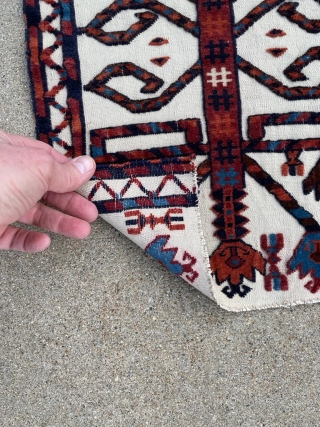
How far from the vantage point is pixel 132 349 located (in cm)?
104

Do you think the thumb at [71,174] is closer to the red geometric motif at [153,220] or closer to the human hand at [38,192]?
the human hand at [38,192]

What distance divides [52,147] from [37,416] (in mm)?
639

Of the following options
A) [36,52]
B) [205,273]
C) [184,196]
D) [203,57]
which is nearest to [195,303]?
[205,273]

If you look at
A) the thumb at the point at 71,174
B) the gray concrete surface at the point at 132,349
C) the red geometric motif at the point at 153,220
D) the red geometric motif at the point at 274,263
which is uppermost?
the thumb at the point at 71,174

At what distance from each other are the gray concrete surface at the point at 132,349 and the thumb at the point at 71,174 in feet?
0.51

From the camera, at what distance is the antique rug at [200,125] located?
3.30 feet

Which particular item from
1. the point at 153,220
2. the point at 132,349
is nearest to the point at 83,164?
the point at 153,220

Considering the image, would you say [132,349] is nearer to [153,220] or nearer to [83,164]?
[153,220]

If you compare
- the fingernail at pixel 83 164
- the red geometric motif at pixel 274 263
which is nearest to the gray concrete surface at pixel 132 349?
the red geometric motif at pixel 274 263

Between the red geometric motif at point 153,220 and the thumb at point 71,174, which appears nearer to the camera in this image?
the thumb at point 71,174

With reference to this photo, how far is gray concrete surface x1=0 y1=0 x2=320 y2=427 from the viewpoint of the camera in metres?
1.02

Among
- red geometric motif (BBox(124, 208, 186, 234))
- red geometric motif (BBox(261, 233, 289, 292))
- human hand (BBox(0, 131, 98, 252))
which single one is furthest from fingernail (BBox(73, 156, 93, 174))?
red geometric motif (BBox(261, 233, 289, 292))

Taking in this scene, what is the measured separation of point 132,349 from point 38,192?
0.44 meters

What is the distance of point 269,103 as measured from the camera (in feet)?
3.45
